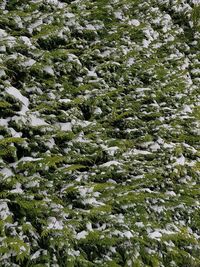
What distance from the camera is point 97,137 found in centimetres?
465

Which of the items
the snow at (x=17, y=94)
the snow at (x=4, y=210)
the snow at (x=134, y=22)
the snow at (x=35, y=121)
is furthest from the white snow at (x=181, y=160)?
the snow at (x=134, y=22)

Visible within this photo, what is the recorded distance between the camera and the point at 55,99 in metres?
4.81

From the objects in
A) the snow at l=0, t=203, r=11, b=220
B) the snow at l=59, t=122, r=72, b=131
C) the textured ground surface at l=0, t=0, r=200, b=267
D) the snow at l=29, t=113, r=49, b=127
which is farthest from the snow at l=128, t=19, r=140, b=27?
the snow at l=0, t=203, r=11, b=220

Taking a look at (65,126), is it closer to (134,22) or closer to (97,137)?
(97,137)

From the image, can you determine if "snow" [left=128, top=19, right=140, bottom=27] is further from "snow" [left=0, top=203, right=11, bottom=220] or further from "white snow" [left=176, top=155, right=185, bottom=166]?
"snow" [left=0, top=203, right=11, bottom=220]

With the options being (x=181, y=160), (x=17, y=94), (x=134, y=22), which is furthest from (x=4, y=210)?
(x=134, y=22)

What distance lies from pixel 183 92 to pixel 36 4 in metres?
2.50

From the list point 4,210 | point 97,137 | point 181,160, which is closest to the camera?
point 4,210

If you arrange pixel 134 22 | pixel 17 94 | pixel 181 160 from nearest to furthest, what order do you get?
1. pixel 17 94
2. pixel 181 160
3. pixel 134 22

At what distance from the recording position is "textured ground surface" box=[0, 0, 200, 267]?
362 cm

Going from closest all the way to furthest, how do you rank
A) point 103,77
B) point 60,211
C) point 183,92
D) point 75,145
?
point 60,211
point 75,145
point 103,77
point 183,92

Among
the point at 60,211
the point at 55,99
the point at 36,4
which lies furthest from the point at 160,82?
the point at 60,211

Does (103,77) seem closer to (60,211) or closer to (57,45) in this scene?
(57,45)

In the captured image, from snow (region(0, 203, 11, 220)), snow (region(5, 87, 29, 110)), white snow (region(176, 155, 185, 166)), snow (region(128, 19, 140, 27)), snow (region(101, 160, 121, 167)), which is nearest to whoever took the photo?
snow (region(0, 203, 11, 220))
